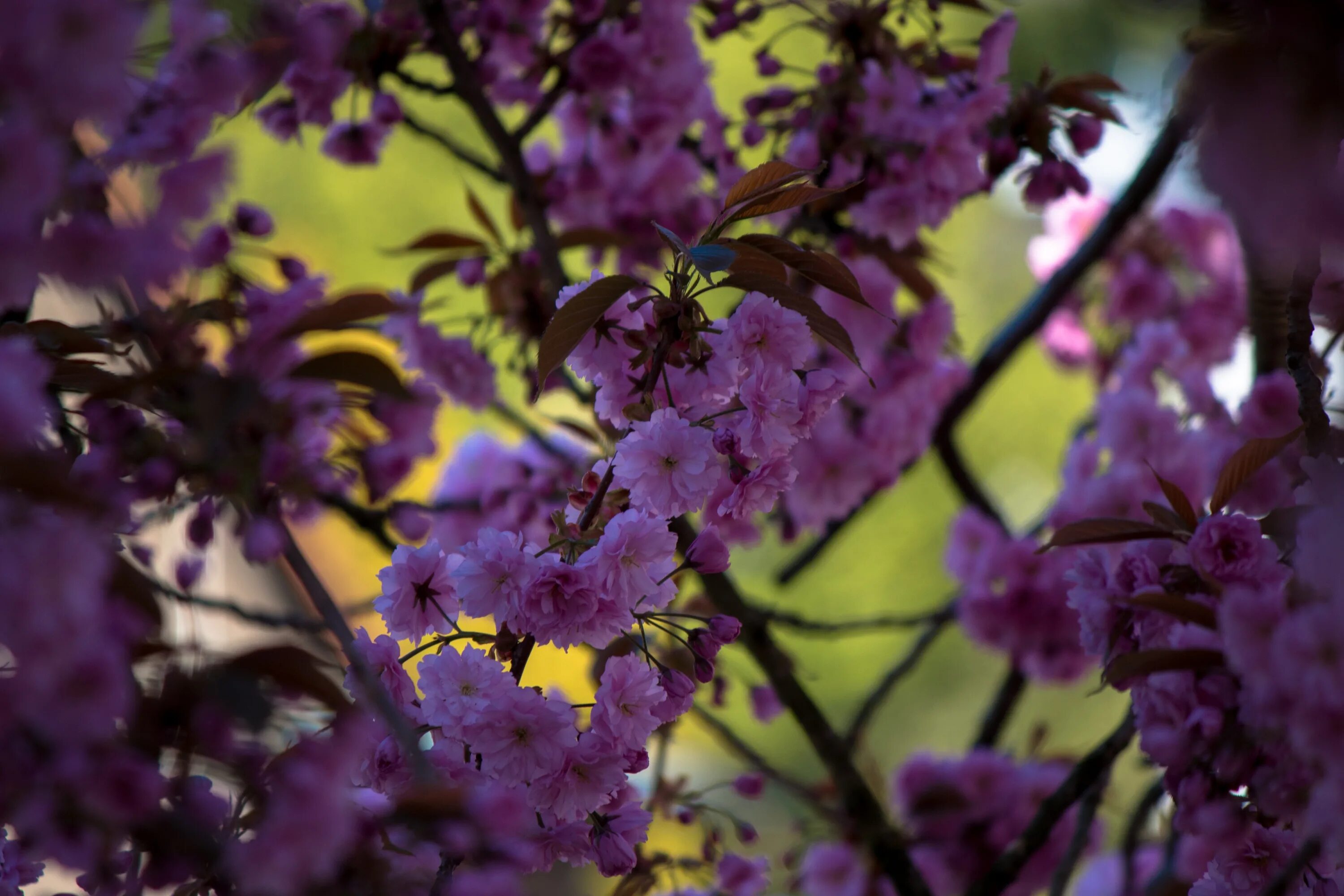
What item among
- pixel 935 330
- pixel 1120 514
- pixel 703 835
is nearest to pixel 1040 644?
pixel 1120 514

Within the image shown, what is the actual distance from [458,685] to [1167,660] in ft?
1.45

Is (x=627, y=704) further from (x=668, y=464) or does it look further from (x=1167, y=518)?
(x=1167, y=518)

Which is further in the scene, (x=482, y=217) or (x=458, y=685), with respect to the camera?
(x=482, y=217)

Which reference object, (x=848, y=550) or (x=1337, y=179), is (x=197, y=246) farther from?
(x=848, y=550)

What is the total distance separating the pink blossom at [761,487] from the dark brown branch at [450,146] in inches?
28.3

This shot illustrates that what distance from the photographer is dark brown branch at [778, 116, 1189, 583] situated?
138 centimetres

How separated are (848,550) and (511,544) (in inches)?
162

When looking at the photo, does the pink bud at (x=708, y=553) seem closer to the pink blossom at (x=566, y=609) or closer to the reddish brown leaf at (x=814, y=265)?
the pink blossom at (x=566, y=609)

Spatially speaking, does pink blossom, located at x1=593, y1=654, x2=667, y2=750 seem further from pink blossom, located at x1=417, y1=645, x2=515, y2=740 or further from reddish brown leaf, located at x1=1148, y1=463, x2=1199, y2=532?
reddish brown leaf, located at x1=1148, y1=463, x2=1199, y2=532

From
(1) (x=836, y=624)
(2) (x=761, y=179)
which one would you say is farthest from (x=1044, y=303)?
(2) (x=761, y=179)

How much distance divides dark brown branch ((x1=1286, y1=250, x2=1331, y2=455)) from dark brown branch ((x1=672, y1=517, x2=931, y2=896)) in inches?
20.5

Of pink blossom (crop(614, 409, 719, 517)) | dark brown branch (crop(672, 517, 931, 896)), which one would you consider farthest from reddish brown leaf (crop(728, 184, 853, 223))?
dark brown branch (crop(672, 517, 931, 896))

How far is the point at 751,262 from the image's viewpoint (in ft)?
2.31

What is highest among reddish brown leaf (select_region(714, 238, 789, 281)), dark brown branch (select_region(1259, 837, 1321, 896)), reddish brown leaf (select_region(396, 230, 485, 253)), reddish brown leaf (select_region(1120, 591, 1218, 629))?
reddish brown leaf (select_region(396, 230, 485, 253))
